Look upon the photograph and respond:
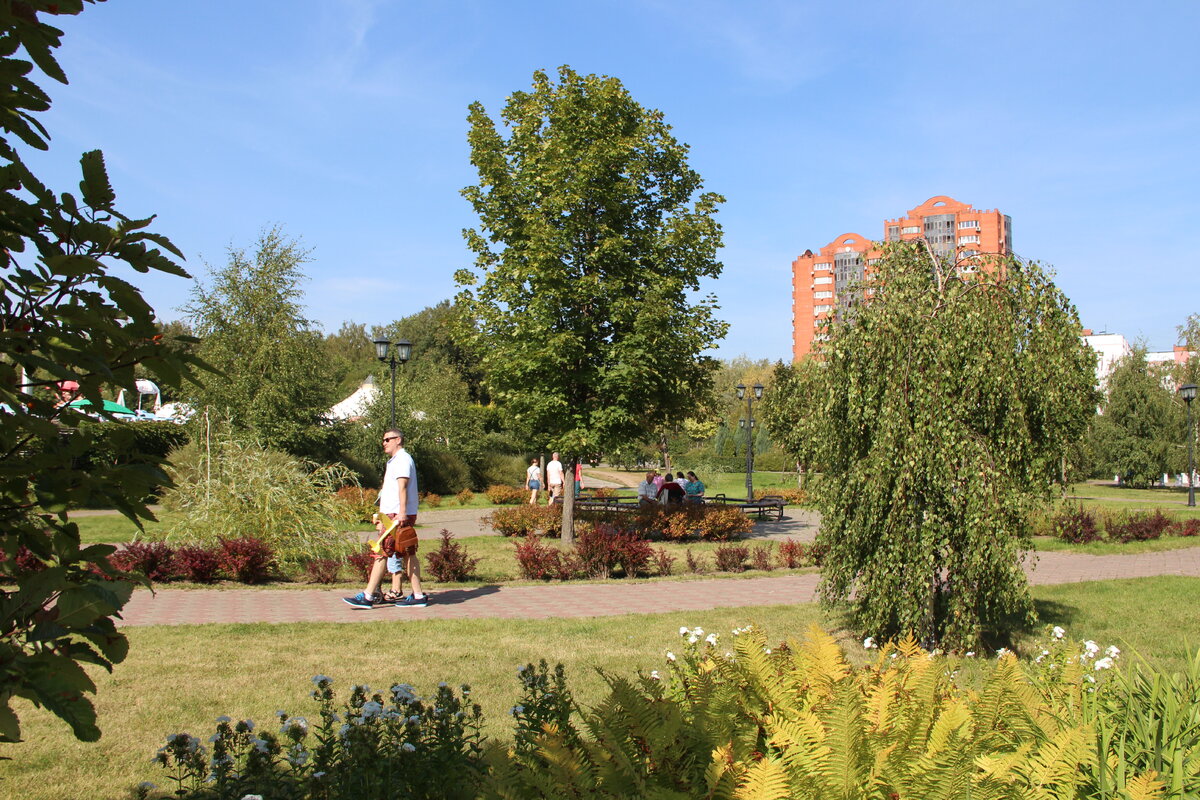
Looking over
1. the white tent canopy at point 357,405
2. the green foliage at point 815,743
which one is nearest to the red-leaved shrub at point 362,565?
the green foliage at point 815,743

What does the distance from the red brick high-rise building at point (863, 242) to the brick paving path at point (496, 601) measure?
8006 centimetres

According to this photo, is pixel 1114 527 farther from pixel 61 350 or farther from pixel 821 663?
pixel 61 350

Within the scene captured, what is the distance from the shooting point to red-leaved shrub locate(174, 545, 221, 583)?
1026cm

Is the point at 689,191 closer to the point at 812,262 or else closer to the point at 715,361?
the point at 715,361

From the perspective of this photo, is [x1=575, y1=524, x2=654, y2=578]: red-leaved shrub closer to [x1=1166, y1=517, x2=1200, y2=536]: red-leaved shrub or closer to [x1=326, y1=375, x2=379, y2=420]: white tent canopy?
[x1=1166, y1=517, x2=1200, y2=536]: red-leaved shrub

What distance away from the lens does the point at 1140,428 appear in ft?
136

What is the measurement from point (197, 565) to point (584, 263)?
8.04 metres

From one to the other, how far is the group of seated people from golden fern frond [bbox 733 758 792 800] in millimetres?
15834

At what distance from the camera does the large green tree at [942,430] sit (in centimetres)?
632

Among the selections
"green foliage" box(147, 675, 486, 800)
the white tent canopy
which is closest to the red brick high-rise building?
the white tent canopy

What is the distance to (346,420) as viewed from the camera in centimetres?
3106

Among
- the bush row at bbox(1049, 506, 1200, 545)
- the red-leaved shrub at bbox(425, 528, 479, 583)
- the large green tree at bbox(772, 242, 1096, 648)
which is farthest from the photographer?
the bush row at bbox(1049, 506, 1200, 545)

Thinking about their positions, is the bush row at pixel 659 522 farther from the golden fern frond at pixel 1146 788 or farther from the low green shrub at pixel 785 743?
the golden fern frond at pixel 1146 788

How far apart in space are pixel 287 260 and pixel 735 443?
30596mm
